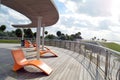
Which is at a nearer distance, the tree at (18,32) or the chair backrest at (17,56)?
the chair backrest at (17,56)

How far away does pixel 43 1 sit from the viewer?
708cm

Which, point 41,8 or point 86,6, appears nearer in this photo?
point 41,8

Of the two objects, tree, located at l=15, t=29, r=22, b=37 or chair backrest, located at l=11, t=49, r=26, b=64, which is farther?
tree, located at l=15, t=29, r=22, b=37

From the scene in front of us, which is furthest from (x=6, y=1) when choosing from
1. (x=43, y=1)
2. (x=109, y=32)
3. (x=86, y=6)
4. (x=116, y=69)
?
(x=109, y=32)

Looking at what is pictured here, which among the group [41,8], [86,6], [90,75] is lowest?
[90,75]

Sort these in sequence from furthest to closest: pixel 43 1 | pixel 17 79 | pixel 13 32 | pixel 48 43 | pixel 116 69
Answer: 1. pixel 13 32
2. pixel 48 43
3. pixel 43 1
4. pixel 17 79
5. pixel 116 69

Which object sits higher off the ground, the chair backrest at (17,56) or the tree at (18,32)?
the tree at (18,32)

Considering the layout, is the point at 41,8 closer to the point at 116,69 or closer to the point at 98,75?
the point at 98,75

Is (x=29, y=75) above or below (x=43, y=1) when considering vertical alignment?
below

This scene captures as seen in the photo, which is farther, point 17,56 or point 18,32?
point 18,32

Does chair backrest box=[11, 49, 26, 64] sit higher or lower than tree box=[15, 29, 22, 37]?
lower

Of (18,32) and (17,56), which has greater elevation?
(18,32)

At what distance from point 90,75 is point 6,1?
3977mm

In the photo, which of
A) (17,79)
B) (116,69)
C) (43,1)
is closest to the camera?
(116,69)
